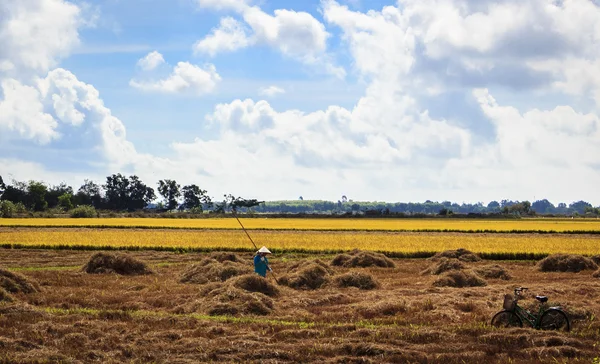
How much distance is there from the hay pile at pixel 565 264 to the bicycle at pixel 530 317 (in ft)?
54.7

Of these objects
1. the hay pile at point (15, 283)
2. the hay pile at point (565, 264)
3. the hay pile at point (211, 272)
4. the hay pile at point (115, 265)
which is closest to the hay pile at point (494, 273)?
the hay pile at point (565, 264)

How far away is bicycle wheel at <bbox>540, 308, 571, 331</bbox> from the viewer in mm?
14867

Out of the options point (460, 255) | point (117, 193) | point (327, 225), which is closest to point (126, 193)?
point (117, 193)

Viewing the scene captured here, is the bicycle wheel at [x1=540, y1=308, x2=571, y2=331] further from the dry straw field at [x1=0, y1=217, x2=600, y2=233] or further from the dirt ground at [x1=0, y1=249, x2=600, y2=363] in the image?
the dry straw field at [x1=0, y1=217, x2=600, y2=233]

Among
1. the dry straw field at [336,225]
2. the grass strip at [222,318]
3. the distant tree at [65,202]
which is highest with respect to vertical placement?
the distant tree at [65,202]

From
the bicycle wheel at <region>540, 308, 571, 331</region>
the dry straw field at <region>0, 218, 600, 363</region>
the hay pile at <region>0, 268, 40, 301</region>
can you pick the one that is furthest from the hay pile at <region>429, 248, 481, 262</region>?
the hay pile at <region>0, 268, 40, 301</region>

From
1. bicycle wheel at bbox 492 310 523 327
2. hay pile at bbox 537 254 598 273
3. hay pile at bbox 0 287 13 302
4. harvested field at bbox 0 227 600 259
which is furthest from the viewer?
harvested field at bbox 0 227 600 259

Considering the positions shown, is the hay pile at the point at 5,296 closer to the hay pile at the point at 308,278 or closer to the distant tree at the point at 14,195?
the hay pile at the point at 308,278

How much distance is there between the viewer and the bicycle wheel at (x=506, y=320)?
15.2 metres

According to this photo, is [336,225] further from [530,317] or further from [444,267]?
[530,317]

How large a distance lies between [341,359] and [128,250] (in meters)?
32.6

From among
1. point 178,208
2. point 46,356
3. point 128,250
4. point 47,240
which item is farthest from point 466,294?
point 178,208

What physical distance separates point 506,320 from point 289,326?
5179mm

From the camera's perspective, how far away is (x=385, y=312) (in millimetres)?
17484
